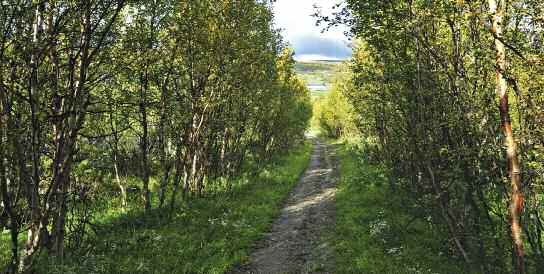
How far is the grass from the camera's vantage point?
1192cm

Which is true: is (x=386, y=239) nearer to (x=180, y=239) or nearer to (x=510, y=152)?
(x=180, y=239)

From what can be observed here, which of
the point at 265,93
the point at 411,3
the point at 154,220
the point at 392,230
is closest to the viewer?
the point at 411,3

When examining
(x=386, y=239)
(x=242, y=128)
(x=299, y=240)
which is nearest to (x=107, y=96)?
(x=299, y=240)

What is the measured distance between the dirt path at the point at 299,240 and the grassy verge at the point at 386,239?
0.58 metres

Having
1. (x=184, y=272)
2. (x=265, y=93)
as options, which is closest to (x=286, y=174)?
(x=265, y=93)

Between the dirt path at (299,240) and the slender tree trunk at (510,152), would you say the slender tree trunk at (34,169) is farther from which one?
the slender tree trunk at (510,152)

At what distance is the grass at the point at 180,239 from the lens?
11.9 metres

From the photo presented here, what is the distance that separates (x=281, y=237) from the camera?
1647cm

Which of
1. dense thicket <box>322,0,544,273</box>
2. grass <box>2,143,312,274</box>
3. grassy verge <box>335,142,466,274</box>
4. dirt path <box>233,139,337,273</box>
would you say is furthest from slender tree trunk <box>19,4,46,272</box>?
grassy verge <box>335,142,466,274</box>

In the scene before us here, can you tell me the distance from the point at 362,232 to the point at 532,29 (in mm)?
9980

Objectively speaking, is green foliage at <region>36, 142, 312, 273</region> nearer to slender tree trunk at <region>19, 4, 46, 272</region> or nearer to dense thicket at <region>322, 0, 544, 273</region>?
slender tree trunk at <region>19, 4, 46, 272</region>

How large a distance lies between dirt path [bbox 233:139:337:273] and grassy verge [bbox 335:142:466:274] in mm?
585

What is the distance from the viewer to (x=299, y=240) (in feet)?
52.3

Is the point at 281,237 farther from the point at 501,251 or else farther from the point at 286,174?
the point at 286,174
